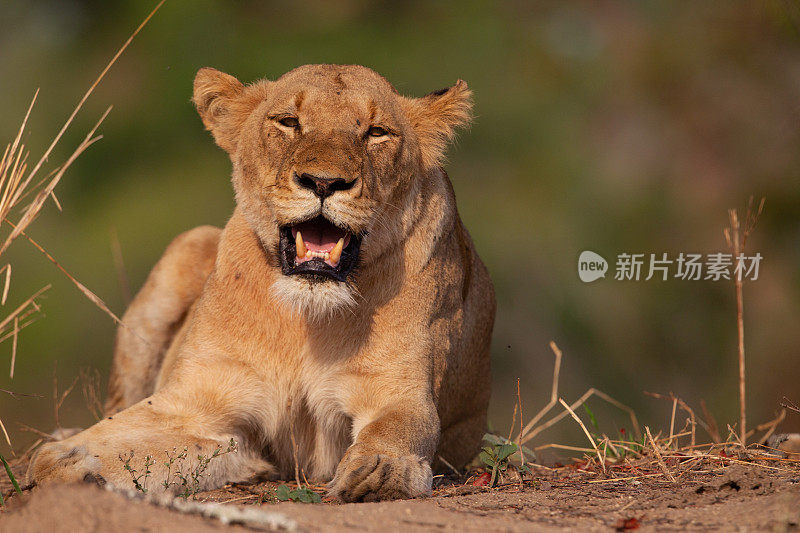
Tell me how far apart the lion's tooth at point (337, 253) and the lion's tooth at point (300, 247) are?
97 millimetres

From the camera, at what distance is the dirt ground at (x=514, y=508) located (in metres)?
2.38

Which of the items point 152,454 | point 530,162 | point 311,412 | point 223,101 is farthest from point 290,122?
point 530,162

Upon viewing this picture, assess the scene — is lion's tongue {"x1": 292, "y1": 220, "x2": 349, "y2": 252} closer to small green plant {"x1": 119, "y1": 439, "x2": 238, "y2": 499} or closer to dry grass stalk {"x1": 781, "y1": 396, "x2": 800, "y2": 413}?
small green plant {"x1": 119, "y1": 439, "x2": 238, "y2": 499}

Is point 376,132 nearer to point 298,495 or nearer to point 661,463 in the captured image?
point 298,495

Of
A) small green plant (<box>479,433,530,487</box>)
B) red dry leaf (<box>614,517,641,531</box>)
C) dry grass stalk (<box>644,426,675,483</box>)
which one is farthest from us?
small green plant (<box>479,433,530,487</box>)

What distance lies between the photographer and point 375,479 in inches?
128

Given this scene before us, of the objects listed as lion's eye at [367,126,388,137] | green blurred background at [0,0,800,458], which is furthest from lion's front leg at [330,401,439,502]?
green blurred background at [0,0,800,458]

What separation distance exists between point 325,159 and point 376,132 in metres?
0.44

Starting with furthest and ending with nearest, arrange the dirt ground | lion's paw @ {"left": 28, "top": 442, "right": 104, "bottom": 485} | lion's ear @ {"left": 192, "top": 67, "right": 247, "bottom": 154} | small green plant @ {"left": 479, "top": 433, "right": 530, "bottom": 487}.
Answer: lion's ear @ {"left": 192, "top": 67, "right": 247, "bottom": 154}, small green plant @ {"left": 479, "top": 433, "right": 530, "bottom": 487}, lion's paw @ {"left": 28, "top": 442, "right": 104, "bottom": 485}, the dirt ground

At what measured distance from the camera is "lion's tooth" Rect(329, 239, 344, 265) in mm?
3549

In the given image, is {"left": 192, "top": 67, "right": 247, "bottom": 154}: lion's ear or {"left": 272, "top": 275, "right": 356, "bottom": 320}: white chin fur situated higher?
{"left": 192, "top": 67, "right": 247, "bottom": 154}: lion's ear

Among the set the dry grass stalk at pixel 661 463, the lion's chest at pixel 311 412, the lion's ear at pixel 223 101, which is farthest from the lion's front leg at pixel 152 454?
the dry grass stalk at pixel 661 463

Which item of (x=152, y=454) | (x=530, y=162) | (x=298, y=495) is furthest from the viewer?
(x=530, y=162)

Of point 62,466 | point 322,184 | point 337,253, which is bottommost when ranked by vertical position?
point 62,466
